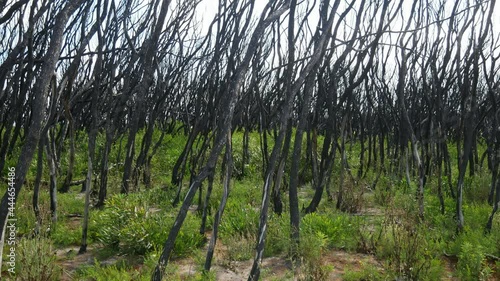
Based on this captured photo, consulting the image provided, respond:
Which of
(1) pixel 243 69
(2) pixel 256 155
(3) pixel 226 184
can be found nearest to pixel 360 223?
(3) pixel 226 184

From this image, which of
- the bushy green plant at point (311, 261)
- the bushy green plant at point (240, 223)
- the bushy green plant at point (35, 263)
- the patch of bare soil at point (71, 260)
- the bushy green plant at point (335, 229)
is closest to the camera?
the bushy green plant at point (35, 263)

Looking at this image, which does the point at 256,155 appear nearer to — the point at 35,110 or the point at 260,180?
the point at 260,180

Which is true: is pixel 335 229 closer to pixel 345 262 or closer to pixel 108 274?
pixel 345 262

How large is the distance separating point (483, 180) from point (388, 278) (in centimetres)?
397

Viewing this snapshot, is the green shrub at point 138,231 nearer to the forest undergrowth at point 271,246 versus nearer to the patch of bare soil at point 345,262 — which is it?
the forest undergrowth at point 271,246

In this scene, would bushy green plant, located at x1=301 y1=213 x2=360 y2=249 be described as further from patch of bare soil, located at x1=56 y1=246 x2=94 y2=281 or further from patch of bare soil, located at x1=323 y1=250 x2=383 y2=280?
patch of bare soil, located at x1=56 y1=246 x2=94 y2=281

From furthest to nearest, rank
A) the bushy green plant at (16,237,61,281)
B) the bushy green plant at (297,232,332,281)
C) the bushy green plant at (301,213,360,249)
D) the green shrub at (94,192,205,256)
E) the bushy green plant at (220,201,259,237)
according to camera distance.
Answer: the bushy green plant at (220,201,259,237), the bushy green plant at (301,213,360,249), the green shrub at (94,192,205,256), the bushy green plant at (297,232,332,281), the bushy green plant at (16,237,61,281)

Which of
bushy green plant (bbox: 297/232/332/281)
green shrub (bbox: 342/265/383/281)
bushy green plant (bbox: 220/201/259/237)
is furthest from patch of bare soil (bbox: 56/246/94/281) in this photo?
green shrub (bbox: 342/265/383/281)

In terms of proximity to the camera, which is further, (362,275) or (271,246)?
(271,246)

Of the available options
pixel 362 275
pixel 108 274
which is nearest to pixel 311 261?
pixel 362 275

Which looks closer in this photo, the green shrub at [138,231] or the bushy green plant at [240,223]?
the green shrub at [138,231]

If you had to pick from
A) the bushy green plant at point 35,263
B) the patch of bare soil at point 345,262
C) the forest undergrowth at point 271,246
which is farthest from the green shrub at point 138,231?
the patch of bare soil at point 345,262

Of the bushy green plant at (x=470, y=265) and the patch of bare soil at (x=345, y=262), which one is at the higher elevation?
the bushy green plant at (x=470, y=265)

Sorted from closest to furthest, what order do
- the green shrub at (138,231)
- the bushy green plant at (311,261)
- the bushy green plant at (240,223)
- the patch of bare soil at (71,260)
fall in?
the bushy green plant at (311,261) → the patch of bare soil at (71,260) → the green shrub at (138,231) → the bushy green plant at (240,223)
